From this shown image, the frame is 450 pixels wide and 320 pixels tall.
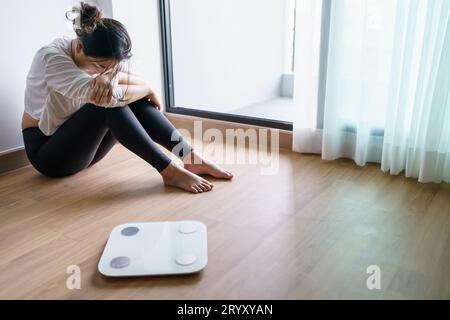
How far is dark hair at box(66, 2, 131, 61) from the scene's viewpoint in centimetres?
139

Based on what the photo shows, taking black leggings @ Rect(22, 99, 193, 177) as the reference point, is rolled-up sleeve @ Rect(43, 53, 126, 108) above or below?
above

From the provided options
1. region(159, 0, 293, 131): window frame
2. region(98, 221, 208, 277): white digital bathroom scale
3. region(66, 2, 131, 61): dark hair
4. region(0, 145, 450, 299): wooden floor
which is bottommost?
region(0, 145, 450, 299): wooden floor

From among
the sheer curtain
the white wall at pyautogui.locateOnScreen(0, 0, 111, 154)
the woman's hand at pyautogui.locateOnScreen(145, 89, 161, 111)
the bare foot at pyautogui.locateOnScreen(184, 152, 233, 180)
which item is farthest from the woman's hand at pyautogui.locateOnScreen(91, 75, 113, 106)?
the sheer curtain

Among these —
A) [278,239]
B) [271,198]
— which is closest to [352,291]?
[278,239]

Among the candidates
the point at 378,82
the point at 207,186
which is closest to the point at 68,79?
the point at 207,186

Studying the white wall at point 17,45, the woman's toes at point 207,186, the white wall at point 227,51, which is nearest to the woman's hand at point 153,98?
the woman's toes at point 207,186

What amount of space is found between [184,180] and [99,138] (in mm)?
368

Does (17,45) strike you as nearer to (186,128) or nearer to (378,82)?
(186,128)

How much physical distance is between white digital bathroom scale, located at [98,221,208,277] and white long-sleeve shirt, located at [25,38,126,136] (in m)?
0.49

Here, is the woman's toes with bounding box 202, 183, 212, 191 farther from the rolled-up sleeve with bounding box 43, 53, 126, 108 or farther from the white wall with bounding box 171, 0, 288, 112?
the white wall with bounding box 171, 0, 288, 112

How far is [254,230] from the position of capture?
1449 millimetres

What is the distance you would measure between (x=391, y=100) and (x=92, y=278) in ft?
4.28

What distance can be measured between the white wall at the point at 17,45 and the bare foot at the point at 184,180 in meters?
0.75

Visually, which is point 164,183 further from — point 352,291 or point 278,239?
point 352,291
